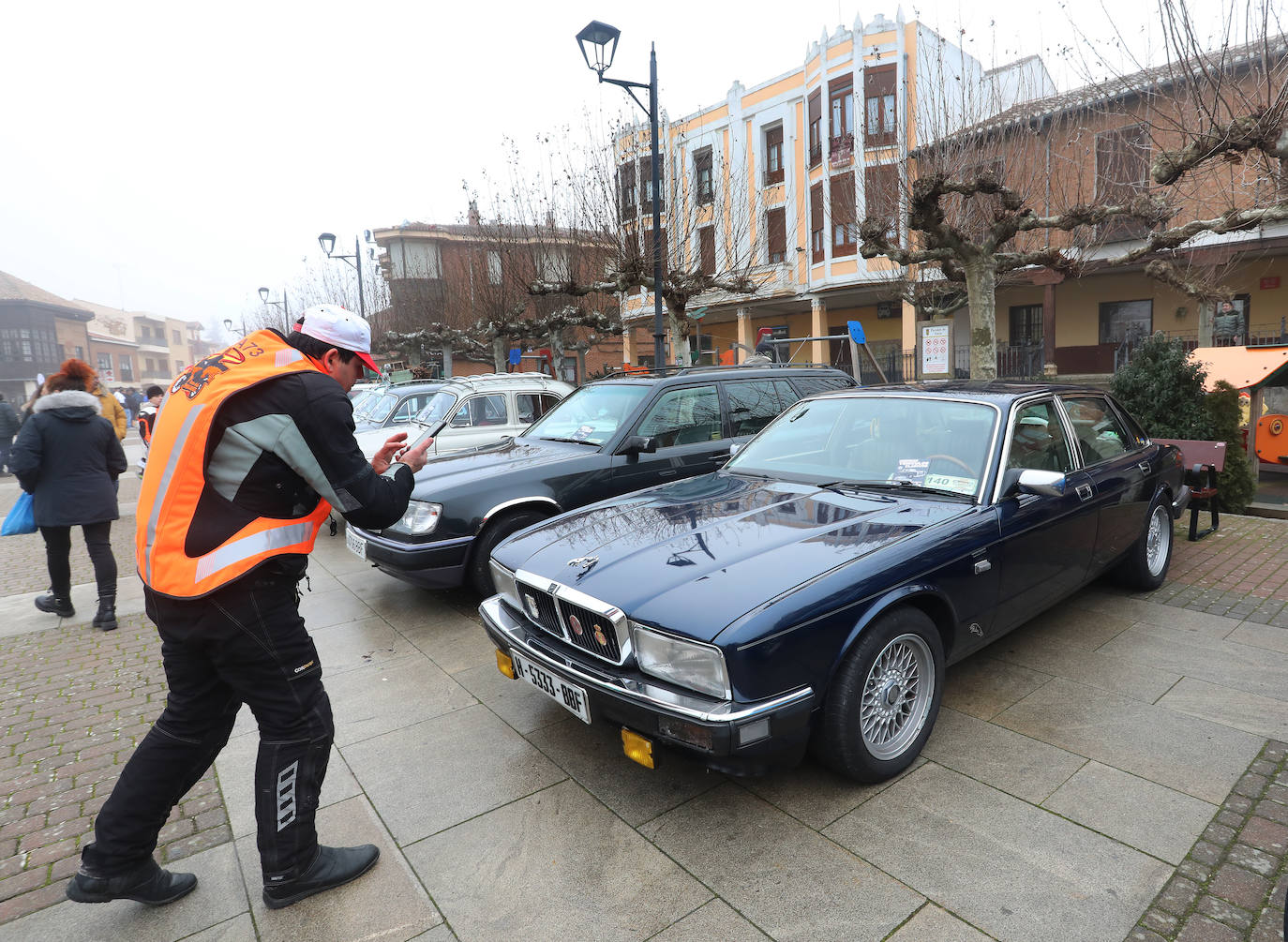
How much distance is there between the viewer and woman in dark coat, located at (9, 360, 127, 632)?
211 inches

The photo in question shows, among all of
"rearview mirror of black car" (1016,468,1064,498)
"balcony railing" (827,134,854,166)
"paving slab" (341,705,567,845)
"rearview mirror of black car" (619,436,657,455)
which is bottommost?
"paving slab" (341,705,567,845)

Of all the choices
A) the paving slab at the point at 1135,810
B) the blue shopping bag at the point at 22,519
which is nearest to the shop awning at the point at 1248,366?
the paving slab at the point at 1135,810

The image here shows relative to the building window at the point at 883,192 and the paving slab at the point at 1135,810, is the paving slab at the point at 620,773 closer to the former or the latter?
the paving slab at the point at 1135,810

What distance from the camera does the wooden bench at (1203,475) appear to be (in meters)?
6.59

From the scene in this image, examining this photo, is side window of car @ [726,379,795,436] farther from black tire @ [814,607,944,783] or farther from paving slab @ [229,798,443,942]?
paving slab @ [229,798,443,942]

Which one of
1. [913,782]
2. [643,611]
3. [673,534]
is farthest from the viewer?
[673,534]

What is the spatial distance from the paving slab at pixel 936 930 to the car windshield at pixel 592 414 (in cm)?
416

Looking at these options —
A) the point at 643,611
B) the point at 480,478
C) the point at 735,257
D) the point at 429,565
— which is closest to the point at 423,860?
the point at 643,611

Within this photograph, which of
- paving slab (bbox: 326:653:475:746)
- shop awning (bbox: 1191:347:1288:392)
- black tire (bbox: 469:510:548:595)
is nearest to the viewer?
paving slab (bbox: 326:653:475:746)

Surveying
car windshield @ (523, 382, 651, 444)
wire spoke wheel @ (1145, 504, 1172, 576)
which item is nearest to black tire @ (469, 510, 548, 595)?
car windshield @ (523, 382, 651, 444)

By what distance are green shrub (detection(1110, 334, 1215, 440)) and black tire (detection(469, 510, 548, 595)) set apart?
6529mm

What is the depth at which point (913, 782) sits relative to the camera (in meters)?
3.09

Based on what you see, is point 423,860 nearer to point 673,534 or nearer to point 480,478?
point 673,534

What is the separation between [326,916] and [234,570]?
124 cm
